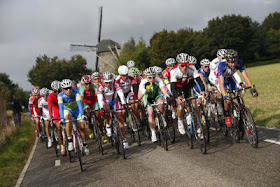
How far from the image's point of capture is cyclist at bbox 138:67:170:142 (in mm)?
8508

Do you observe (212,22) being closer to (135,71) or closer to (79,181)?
(135,71)

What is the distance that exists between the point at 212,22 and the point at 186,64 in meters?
72.5

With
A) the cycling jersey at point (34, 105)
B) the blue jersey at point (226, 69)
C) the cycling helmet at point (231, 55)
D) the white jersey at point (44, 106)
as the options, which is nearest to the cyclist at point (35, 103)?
the cycling jersey at point (34, 105)

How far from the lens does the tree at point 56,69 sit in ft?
241

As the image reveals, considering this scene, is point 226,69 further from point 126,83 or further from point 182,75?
point 126,83

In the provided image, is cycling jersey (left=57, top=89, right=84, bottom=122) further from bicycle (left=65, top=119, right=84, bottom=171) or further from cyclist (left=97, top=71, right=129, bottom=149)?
cyclist (left=97, top=71, right=129, bottom=149)

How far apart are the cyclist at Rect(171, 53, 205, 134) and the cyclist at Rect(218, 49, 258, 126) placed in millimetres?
567

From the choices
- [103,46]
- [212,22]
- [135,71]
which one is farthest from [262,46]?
[135,71]

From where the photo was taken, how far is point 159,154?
25.0 ft

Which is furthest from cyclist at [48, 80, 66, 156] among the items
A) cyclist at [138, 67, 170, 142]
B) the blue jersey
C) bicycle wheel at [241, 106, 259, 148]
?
bicycle wheel at [241, 106, 259, 148]

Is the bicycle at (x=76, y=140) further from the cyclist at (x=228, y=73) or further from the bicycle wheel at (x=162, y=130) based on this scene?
the cyclist at (x=228, y=73)

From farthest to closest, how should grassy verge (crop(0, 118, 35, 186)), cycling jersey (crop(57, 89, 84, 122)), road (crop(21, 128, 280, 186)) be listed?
grassy verge (crop(0, 118, 35, 186))
cycling jersey (crop(57, 89, 84, 122))
road (crop(21, 128, 280, 186))

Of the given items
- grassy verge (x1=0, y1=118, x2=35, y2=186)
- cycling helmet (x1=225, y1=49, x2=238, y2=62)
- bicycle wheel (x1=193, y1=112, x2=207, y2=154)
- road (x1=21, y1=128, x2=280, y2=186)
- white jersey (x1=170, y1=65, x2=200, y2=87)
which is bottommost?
grassy verge (x1=0, y1=118, x2=35, y2=186)

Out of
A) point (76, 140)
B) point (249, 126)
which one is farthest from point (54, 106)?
point (249, 126)
